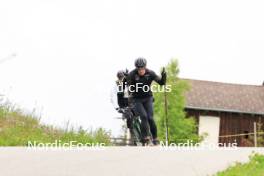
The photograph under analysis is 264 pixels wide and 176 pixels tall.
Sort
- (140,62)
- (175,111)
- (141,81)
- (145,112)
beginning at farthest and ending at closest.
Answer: (175,111) < (145,112) < (141,81) < (140,62)

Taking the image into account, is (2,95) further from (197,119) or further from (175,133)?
(197,119)

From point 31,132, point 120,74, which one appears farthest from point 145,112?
point 31,132

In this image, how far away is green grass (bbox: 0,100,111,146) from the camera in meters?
13.6

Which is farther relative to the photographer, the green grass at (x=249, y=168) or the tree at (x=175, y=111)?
the tree at (x=175, y=111)

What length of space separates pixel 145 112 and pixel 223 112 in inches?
1765

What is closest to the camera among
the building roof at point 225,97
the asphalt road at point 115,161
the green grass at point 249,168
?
the green grass at point 249,168

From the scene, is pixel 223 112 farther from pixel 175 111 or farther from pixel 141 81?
pixel 141 81

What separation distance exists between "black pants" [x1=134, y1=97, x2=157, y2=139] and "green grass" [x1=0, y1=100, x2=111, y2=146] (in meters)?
1.54

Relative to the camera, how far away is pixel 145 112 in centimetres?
1414

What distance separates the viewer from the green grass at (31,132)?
13.6 metres

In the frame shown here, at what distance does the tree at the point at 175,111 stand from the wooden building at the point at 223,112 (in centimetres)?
524

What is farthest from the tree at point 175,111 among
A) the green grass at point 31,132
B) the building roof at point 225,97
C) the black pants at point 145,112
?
the black pants at point 145,112

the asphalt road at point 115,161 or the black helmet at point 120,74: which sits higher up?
the black helmet at point 120,74

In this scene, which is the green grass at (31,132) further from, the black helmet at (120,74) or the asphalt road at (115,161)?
the asphalt road at (115,161)
